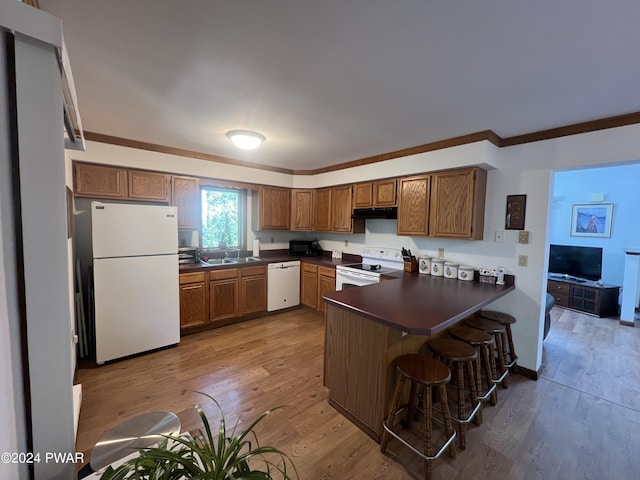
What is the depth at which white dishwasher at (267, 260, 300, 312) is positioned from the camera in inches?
162

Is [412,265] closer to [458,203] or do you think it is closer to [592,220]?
[458,203]

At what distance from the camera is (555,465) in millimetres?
1653

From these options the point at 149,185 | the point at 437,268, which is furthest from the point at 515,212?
the point at 149,185

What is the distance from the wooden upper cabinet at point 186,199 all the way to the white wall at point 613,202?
551 cm

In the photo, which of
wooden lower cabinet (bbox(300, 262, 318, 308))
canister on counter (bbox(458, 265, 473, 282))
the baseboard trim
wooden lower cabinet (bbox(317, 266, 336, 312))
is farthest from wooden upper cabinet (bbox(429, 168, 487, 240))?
wooden lower cabinet (bbox(300, 262, 318, 308))

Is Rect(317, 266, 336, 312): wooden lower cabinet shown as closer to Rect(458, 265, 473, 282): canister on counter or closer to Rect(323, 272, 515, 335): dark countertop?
Rect(323, 272, 515, 335): dark countertop

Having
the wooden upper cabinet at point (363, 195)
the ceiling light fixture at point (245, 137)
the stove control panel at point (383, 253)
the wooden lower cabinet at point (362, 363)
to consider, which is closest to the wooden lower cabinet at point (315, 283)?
the stove control panel at point (383, 253)

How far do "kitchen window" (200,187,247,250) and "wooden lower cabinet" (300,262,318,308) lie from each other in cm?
115

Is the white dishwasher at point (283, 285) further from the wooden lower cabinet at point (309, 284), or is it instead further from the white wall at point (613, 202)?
the white wall at point (613, 202)

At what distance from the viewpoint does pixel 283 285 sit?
4.23 m

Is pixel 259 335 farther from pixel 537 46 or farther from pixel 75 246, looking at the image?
pixel 537 46

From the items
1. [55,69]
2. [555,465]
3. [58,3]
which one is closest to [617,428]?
[555,465]

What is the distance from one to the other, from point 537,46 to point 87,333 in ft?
14.2

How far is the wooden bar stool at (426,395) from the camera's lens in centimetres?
156
